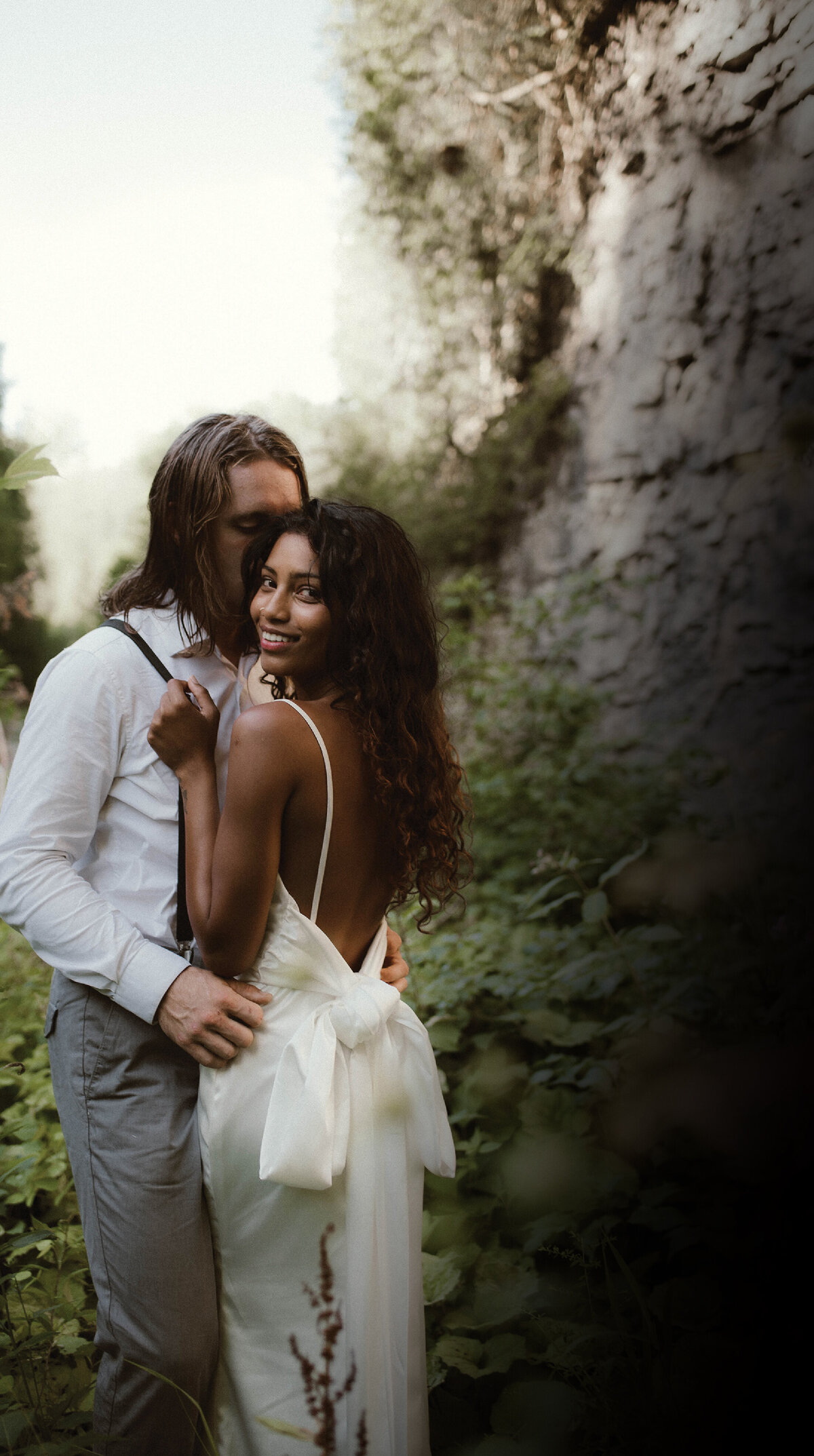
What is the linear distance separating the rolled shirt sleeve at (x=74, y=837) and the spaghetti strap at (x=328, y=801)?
0.28 meters

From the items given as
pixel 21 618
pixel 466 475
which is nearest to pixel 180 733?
pixel 21 618

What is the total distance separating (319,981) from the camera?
155 cm

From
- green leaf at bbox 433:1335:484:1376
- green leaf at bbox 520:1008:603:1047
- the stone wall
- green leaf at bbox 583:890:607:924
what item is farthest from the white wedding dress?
the stone wall

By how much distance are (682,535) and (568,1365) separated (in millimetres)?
4081

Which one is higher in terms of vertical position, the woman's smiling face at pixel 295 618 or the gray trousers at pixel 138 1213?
the woman's smiling face at pixel 295 618

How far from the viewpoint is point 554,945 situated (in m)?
3.28

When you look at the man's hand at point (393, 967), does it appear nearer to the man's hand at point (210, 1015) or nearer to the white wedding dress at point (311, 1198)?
the white wedding dress at point (311, 1198)

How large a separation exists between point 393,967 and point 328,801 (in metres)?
0.54

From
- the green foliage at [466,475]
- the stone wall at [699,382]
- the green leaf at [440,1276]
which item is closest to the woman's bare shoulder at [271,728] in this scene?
the green leaf at [440,1276]

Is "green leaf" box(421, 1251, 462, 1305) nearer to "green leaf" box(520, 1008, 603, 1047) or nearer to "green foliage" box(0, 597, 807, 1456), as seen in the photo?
"green foliage" box(0, 597, 807, 1456)

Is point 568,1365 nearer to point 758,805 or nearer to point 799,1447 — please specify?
point 799,1447

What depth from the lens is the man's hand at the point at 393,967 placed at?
6.04ft

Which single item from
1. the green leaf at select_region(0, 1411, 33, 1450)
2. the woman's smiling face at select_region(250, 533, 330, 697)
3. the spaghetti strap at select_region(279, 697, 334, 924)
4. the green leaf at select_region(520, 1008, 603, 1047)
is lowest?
the green leaf at select_region(520, 1008, 603, 1047)

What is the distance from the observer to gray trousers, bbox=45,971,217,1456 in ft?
4.74
